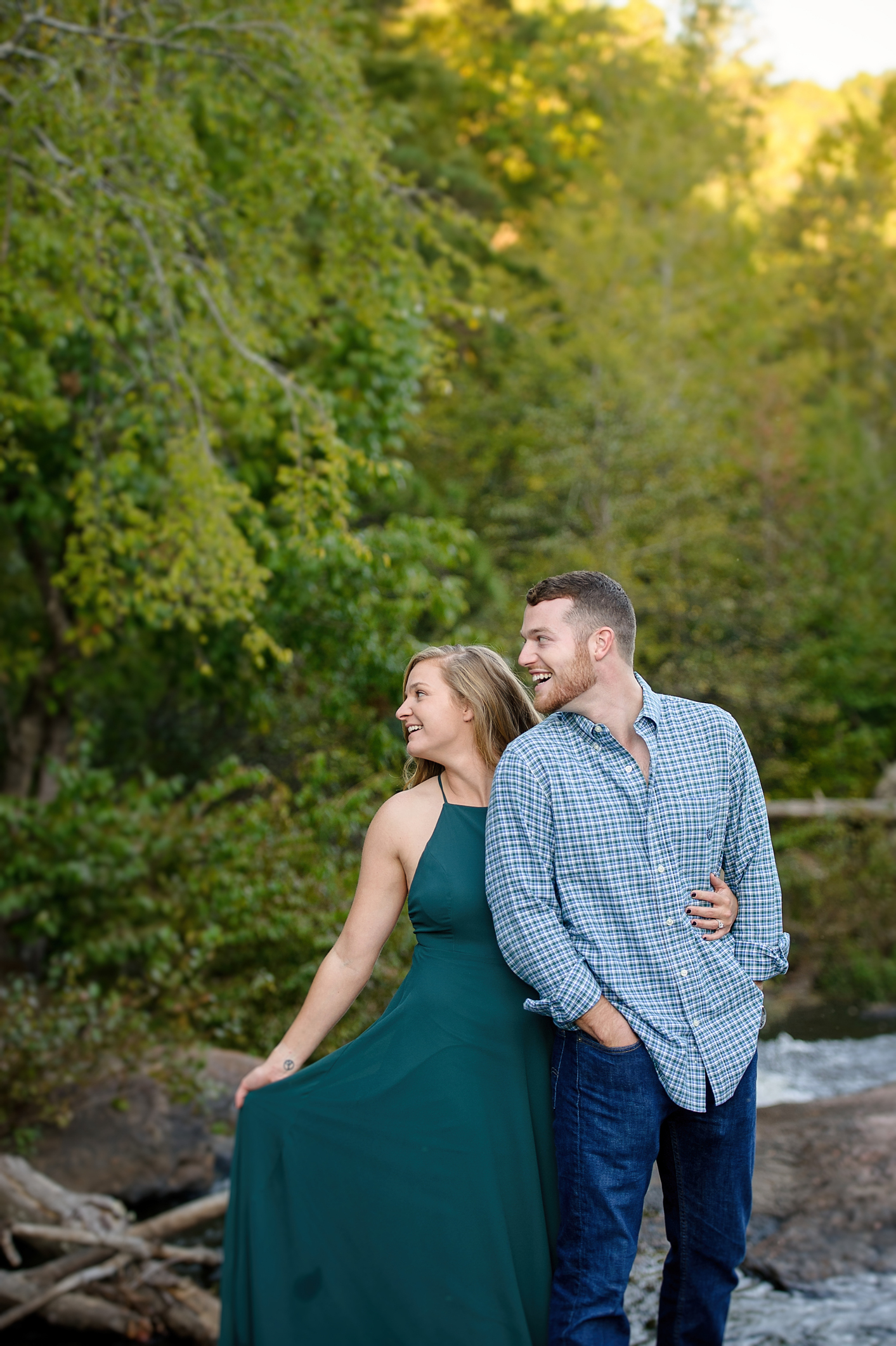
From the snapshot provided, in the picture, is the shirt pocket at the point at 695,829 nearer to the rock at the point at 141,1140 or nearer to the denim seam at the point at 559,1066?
the denim seam at the point at 559,1066

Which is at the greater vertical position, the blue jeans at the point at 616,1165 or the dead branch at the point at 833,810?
the blue jeans at the point at 616,1165

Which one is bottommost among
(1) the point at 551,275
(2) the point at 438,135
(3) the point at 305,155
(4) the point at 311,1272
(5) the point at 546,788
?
(4) the point at 311,1272

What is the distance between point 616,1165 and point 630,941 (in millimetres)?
460

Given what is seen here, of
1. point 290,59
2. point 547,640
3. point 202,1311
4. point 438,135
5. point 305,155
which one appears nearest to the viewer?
point 547,640

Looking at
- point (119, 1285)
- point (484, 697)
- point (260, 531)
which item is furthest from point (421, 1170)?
point (260, 531)

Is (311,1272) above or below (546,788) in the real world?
below

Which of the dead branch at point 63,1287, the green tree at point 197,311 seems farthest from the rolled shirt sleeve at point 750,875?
the dead branch at point 63,1287

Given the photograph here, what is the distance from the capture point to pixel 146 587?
555 centimetres

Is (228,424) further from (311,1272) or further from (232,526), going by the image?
(311,1272)

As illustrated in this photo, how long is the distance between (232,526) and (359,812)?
6.30 feet

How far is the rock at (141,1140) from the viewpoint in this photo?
6543 millimetres

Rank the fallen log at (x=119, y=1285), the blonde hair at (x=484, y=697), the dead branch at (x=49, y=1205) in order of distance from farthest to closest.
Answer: the dead branch at (x=49, y=1205) < the fallen log at (x=119, y=1285) < the blonde hair at (x=484, y=697)

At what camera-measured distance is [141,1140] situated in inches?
265

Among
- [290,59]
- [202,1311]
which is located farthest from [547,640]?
[290,59]
